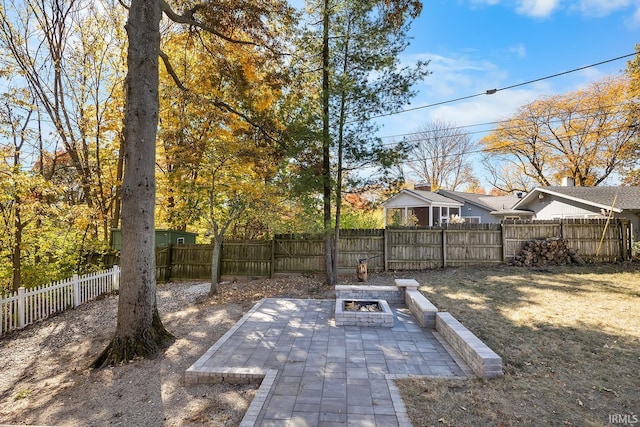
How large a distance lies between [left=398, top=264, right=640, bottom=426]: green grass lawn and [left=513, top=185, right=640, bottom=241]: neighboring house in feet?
19.1

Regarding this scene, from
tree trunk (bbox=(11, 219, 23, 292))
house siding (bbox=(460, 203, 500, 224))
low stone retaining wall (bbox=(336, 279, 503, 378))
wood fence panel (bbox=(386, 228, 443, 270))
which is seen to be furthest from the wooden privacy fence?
house siding (bbox=(460, 203, 500, 224))

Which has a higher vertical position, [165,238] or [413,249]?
[165,238]

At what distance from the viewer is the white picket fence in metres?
6.05

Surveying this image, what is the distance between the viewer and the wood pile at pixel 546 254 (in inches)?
416

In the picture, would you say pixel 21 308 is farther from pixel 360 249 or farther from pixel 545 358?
pixel 545 358

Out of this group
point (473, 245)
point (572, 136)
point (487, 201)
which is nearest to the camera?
point (473, 245)

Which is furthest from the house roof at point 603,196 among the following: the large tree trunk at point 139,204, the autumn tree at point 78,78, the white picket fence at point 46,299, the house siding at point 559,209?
the autumn tree at point 78,78

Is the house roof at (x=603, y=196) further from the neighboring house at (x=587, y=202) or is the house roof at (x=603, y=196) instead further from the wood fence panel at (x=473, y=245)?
the wood fence panel at (x=473, y=245)

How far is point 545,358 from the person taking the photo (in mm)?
3951

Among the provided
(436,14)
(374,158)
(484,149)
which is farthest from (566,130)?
(374,158)

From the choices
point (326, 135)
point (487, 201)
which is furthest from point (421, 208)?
point (326, 135)

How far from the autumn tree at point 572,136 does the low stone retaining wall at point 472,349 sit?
57.6 feet

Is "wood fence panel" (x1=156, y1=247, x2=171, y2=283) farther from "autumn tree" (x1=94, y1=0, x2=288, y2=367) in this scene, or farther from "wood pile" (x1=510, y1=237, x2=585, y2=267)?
"wood pile" (x1=510, y1=237, x2=585, y2=267)

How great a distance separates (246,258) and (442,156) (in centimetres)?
2054
